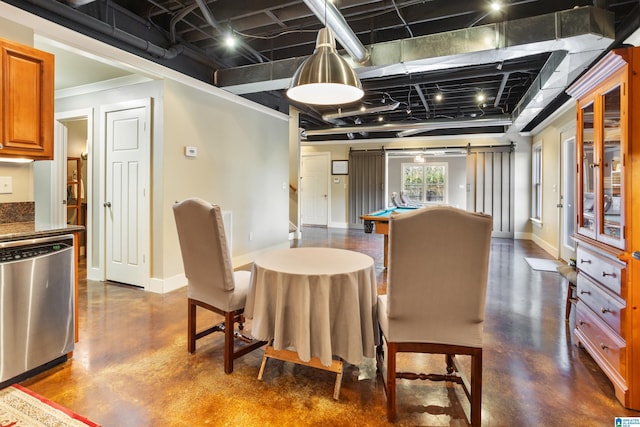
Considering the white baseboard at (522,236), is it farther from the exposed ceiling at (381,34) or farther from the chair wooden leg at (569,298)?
the chair wooden leg at (569,298)

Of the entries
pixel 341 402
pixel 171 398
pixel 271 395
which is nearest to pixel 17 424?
pixel 171 398

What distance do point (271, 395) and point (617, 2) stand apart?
4.04 meters

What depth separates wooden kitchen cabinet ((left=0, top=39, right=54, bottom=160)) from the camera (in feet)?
7.29

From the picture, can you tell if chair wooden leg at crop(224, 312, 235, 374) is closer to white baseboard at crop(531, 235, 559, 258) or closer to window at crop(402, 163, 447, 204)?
white baseboard at crop(531, 235, 559, 258)

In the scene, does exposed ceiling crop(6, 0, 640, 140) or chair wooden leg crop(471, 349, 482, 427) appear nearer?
chair wooden leg crop(471, 349, 482, 427)

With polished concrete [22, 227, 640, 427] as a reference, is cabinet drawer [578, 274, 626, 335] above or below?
above

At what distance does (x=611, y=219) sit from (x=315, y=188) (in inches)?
332

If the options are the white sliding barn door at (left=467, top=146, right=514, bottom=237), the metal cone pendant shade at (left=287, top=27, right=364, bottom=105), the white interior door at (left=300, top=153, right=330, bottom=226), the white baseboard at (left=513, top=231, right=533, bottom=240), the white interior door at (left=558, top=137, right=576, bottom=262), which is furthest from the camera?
the white interior door at (left=300, top=153, right=330, bottom=226)

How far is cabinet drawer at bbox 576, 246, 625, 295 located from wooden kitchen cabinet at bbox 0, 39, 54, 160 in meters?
3.75

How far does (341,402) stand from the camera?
6.27 ft

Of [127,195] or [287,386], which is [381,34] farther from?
[287,386]

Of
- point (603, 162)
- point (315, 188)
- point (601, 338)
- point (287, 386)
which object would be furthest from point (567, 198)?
point (315, 188)

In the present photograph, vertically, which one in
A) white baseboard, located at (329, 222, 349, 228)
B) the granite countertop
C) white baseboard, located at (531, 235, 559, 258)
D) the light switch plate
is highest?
the light switch plate

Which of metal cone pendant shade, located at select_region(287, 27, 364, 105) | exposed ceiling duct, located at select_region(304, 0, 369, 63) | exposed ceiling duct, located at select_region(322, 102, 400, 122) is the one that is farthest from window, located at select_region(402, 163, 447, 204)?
metal cone pendant shade, located at select_region(287, 27, 364, 105)
